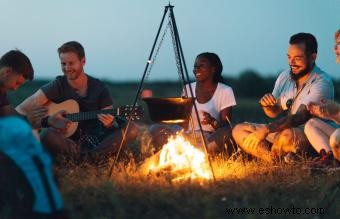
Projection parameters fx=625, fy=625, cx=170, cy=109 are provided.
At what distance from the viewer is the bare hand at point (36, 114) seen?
7.15 meters

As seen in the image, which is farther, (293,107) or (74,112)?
(74,112)

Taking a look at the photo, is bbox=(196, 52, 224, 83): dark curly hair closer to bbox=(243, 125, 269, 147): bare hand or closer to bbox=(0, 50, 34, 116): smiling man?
bbox=(243, 125, 269, 147): bare hand

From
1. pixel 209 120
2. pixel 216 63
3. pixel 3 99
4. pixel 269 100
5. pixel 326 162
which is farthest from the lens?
pixel 216 63

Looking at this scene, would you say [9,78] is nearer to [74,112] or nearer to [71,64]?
[71,64]

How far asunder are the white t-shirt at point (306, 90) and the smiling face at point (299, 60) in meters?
0.11

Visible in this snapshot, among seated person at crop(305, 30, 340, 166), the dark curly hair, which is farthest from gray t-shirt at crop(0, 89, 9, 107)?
seated person at crop(305, 30, 340, 166)

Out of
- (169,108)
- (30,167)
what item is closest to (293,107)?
(169,108)

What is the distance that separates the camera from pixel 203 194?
5.57 metres

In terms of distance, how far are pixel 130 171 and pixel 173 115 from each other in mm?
792

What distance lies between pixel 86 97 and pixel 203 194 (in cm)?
246

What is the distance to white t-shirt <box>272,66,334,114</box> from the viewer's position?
7.05m

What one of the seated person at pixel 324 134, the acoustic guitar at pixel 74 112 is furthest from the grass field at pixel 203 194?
the acoustic guitar at pixel 74 112

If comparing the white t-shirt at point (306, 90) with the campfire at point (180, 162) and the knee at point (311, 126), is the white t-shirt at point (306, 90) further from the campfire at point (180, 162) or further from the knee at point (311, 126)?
the campfire at point (180, 162)

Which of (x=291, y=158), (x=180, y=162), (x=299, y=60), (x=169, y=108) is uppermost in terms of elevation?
(x=299, y=60)
